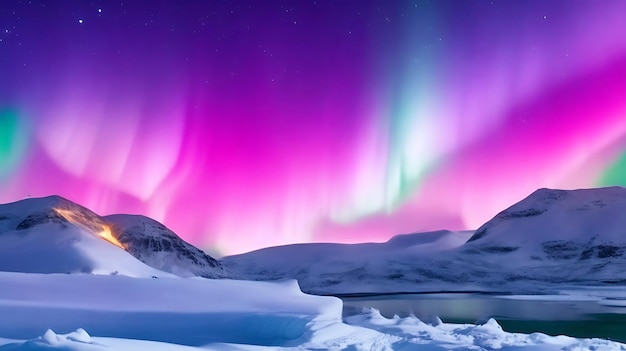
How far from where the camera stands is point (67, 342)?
1153 cm

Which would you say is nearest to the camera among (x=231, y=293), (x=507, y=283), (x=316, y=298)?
(x=231, y=293)

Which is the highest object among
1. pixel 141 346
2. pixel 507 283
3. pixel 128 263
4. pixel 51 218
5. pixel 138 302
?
pixel 51 218

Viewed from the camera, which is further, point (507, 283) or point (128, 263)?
point (507, 283)

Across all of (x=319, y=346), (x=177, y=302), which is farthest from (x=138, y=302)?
(x=319, y=346)

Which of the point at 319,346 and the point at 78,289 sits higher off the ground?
the point at 78,289

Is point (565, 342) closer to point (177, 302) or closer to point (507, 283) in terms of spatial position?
point (177, 302)

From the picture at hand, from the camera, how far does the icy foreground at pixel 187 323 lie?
1767 cm

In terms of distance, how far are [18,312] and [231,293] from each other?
373 inches

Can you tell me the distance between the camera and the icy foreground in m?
17.7

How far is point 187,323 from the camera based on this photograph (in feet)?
65.7

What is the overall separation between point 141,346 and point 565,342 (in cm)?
1475

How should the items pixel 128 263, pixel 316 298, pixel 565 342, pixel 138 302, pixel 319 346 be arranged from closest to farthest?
pixel 319 346
pixel 565 342
pixel 138 302
pixel 316 298
pixel 128 263

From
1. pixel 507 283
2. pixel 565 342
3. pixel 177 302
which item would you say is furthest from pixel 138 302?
pixel 507 283

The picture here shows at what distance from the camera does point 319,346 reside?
55.0 ft
